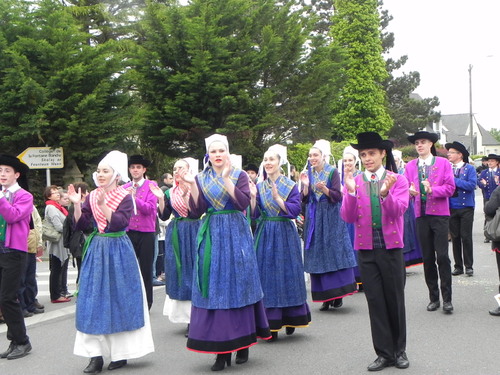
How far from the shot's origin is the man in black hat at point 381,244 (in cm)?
566

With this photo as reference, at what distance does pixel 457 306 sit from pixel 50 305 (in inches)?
243

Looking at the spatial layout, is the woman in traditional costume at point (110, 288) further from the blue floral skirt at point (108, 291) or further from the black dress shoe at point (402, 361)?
the black dress shoe at point (402, 361)

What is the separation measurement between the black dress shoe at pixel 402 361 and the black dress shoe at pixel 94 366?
2824mm

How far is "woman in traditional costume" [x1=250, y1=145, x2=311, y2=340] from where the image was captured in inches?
274

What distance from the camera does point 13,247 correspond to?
662cm

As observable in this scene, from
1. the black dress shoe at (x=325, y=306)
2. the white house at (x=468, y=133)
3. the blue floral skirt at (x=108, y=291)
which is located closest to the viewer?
the blue floral skirt at (x=108, y=291)

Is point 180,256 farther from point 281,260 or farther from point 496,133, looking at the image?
point 496,133

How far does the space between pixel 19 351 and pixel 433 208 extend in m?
5.19

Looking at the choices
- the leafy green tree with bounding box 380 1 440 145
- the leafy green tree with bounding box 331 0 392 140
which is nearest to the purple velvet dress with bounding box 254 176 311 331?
the leafy green tree with bounding box 331 0 392 140

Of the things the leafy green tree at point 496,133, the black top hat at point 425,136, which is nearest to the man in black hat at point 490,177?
the black top hat at point 425,136

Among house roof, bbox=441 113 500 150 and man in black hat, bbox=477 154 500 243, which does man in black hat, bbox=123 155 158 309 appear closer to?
man in black hat, bbox=477 154 500 243

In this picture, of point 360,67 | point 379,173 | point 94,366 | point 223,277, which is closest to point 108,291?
point 94,366

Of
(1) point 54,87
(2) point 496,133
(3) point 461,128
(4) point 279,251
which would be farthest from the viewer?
(2) point 496,133

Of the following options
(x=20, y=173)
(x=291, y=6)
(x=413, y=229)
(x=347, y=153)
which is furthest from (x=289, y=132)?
(x=20, y=173)
